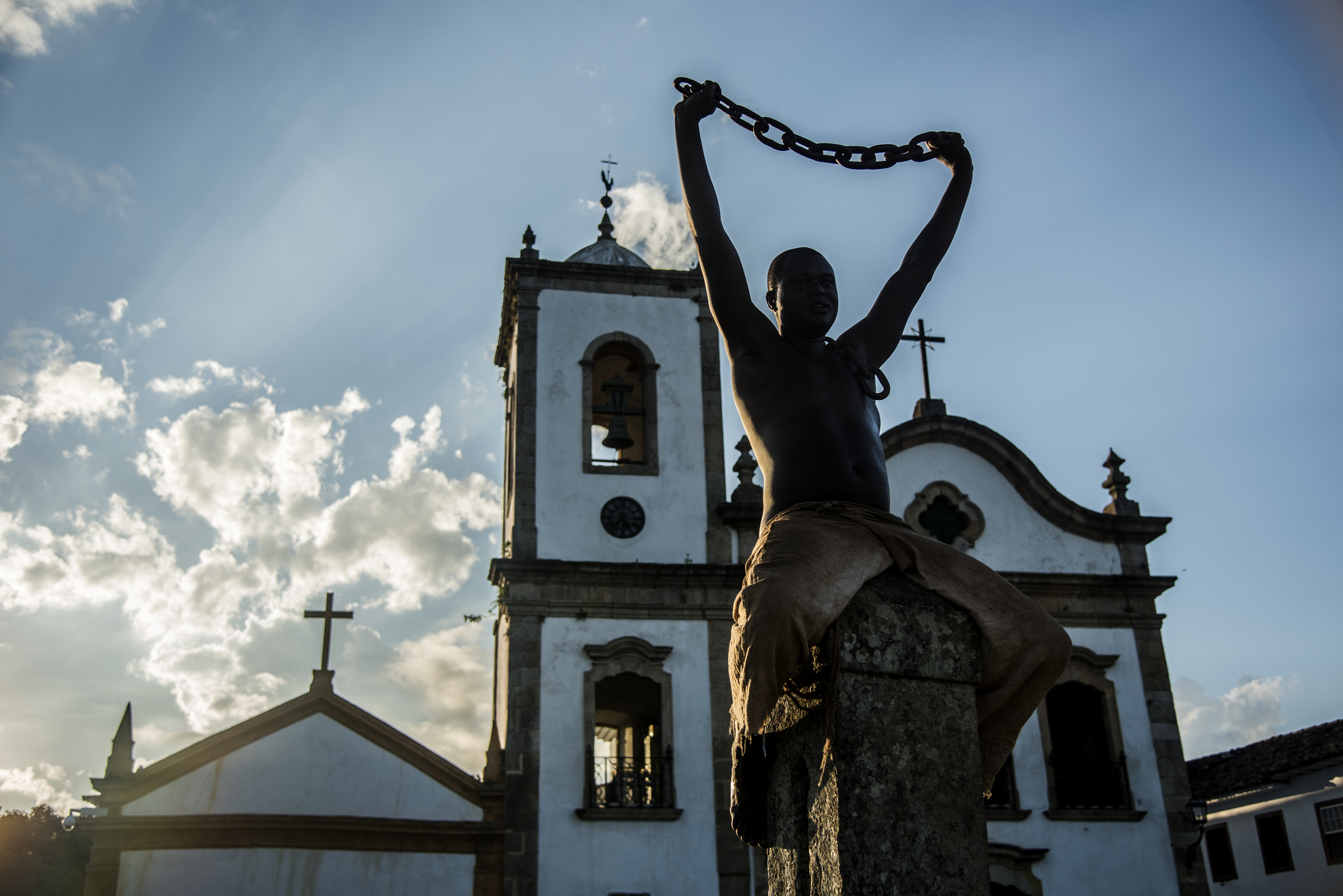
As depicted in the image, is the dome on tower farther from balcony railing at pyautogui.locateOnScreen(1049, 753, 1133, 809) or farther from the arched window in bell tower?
balcony railing at pyautogui.locateOnScreen(1049, 753, 1133, 809)

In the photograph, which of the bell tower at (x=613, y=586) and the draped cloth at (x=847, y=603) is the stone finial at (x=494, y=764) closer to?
the bell tower at (x=613, y=586)

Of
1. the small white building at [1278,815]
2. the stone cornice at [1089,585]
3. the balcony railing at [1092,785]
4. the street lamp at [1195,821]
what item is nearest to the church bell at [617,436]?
the stone cornice at [1089,585]

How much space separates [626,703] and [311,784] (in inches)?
185

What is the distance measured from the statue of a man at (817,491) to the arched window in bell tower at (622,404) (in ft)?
40.3

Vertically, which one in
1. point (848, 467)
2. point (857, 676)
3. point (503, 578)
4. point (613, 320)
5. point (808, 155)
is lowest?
point (857, 676)

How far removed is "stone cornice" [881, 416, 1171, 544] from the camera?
16297 mm

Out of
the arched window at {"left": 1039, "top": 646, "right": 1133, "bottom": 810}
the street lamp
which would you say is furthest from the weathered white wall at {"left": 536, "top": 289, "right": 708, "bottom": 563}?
the street lamp

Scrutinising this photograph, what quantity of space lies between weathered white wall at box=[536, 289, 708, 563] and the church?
1.2 inches

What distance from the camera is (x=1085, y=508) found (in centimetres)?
1623

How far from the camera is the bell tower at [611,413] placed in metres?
15.3

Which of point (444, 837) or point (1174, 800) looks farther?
point (1174, 800)

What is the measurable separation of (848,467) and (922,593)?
1.32 ft

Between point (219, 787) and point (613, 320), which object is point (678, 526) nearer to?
point (613, 320)

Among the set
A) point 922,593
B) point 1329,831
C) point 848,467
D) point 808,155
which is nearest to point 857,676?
point 922,593
